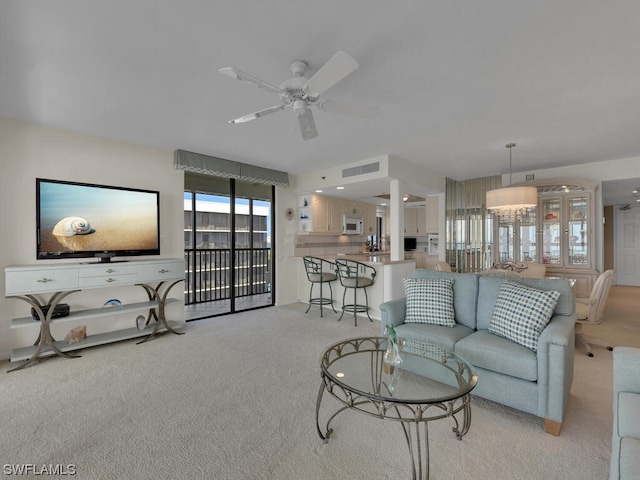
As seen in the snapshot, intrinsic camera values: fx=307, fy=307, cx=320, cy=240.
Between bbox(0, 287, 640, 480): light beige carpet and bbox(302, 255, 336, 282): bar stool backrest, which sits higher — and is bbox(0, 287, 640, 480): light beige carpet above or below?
below

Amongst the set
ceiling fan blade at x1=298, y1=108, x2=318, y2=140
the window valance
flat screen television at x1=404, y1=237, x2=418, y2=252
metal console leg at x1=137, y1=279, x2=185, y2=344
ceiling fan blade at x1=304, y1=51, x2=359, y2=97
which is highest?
the window valance

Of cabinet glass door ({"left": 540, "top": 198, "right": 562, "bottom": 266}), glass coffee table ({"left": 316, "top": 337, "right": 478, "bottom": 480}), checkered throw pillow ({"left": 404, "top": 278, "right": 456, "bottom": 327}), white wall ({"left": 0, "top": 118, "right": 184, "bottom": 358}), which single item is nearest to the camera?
glass coffee table ({"left": 316, "top": 337, "right": 478, "bottom": 480})

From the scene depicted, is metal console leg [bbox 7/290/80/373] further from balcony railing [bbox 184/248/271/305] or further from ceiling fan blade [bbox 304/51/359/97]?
ceiling fan blade [bbox 304/51/359/97]

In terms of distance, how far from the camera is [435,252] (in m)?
7.09

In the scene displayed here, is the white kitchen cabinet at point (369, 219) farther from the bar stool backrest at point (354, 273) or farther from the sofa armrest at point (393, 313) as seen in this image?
the sofa armrest at point (393, 313)

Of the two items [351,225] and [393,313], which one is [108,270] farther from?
[351,225]

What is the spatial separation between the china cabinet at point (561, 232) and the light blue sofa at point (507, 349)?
332 cm

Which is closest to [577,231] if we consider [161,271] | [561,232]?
[561,232]

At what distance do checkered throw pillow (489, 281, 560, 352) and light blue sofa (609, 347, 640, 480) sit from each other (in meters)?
0.59

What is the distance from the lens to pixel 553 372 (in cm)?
190

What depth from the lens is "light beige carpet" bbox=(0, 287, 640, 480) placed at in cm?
167

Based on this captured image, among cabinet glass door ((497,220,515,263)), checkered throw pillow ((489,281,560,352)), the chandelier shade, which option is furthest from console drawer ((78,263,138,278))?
cabinet glass door ((497,220,515,263))

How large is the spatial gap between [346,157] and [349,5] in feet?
9.82

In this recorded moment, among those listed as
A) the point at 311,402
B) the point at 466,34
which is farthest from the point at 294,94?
the point at 311,402
